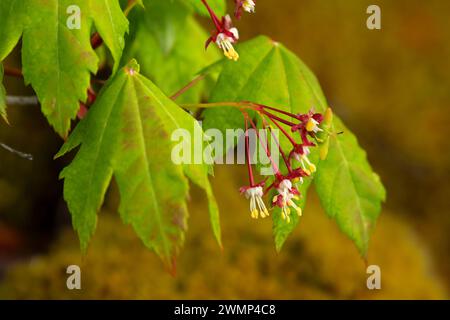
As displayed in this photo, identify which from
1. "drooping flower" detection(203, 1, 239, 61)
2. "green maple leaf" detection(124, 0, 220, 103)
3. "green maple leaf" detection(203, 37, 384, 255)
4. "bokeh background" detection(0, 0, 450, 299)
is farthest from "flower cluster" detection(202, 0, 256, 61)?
"bokeh background" detection(0, 0, 450, 299)

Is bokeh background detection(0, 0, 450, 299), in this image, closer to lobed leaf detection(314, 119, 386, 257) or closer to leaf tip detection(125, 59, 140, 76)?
lobed leaf detection(314, 119, 386, 257)

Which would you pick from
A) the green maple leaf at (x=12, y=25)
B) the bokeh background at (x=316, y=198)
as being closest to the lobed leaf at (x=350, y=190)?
the green maple leaf at (x=12, y=25)

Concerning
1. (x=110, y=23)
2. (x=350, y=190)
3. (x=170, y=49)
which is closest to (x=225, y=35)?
(x=110, y=23)

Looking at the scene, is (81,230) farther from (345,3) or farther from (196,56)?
(345,3)

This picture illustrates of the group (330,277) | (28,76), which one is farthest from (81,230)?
(330,277)

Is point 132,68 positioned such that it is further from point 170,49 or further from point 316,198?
point 316,198

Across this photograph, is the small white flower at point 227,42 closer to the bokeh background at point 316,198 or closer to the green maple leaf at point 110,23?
the green maple leaf at point 110,23
